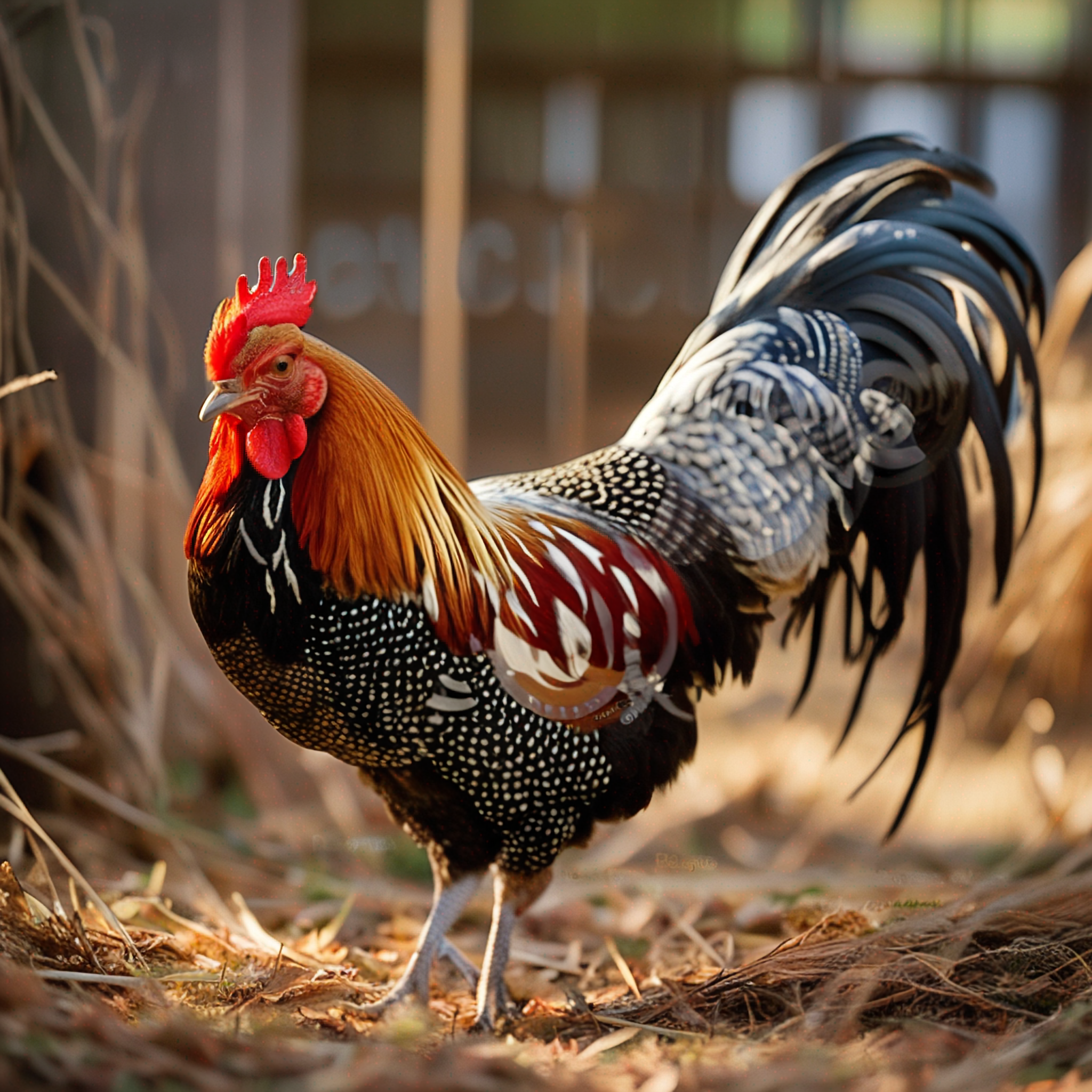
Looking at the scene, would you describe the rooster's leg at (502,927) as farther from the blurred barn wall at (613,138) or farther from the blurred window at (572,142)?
the blurred window at (572,142)

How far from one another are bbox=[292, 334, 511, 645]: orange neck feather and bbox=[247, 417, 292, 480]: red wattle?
0.13 feet

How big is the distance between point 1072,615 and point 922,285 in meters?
2.02

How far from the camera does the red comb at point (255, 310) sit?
183 centimetres

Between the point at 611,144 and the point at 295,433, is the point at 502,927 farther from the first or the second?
the point at 611,144

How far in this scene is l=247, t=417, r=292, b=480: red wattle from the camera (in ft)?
6.07

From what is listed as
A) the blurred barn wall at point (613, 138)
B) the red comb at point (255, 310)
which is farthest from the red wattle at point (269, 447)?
the blurred barn wall at point (613, 138)

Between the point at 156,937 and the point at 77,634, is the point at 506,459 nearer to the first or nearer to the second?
the point at 77,634

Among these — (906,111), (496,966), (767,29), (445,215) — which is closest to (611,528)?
(496,966)

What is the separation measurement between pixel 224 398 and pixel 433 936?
1.23 metres

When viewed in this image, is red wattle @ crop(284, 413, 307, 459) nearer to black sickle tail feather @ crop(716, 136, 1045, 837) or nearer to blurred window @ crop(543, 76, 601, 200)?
black sickle tail feather @ crop(716, 136, 1045, 837)

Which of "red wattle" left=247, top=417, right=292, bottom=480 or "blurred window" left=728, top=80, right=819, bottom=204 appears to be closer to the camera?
"red wattle" left=247, top=417, right=292, bottom=480

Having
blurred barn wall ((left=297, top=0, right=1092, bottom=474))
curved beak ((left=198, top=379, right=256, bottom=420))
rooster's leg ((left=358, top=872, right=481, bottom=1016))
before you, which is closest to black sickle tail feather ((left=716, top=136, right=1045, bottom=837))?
rooster's leg ((left=358, top=872, right=481, bottom=1016))

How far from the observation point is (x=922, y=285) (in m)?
2.32

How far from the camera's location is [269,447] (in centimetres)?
186
